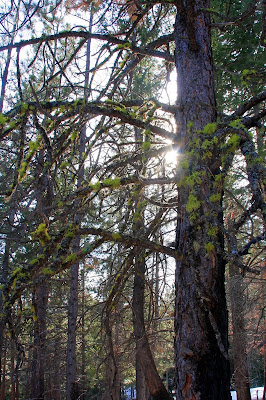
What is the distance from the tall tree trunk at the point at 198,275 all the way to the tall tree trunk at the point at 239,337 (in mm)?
6038

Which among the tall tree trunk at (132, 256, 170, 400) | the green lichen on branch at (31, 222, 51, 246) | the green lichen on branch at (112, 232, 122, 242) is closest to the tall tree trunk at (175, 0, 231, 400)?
the green lichen on branch at (112, 232, 122, 242)

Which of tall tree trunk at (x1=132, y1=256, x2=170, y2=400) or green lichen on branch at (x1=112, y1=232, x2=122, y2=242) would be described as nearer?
green lichen on branch at (x1=112, y1=232, x2=122, y2=242)

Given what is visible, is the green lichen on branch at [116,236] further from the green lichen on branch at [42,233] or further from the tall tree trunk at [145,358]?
the tall tree trunk at [145,358]

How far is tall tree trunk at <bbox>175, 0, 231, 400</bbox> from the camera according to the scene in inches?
103

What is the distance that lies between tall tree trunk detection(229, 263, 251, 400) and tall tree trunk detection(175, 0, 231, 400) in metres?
6.04

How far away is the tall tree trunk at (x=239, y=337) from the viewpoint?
9102 mm

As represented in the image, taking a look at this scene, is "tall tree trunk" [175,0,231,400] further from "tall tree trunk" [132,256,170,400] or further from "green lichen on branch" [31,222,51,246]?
"tall tree trunk" [132,256,170,400]

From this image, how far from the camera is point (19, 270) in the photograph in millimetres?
2447

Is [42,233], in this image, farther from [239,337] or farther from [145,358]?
[239,337]

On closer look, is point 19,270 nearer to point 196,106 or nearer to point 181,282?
point 181,282

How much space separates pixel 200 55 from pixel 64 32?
151cm

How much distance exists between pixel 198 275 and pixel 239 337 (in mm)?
9521

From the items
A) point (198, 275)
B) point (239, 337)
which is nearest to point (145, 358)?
point (198, 275)

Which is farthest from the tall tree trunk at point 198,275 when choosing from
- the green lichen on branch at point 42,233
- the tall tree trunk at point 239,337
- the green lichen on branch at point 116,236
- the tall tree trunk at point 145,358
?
the tall tree trunk at point 239,337
